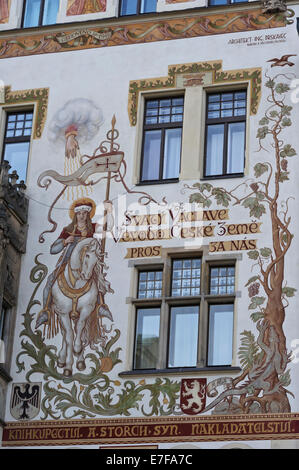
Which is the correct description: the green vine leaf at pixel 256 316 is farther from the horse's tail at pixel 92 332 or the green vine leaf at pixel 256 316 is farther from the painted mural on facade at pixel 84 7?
the painted mural on facade at pixel 84 7

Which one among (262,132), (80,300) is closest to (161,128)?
(262,132)

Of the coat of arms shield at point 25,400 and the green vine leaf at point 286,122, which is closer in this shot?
the coat of arms shield at point 25,400

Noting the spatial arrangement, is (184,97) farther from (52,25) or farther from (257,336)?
(257,336)

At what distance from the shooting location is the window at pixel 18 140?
83.7 feet

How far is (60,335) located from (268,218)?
167 inches

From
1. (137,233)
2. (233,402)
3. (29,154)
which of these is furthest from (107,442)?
(29,154)

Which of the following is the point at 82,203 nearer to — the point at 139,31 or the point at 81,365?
the point at 81,365

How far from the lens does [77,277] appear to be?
939 inches

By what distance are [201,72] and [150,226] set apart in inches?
128

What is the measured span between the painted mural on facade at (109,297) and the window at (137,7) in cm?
220

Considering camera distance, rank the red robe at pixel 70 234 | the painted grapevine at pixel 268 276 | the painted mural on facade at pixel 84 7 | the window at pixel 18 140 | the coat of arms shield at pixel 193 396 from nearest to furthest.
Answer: the painted grapevine at pixel 268 276
the coat of arms shield at pixel 193 396
the red robe at pixel 70 234
the window at pixel 18 140
the painted mural on facade at pixel 84 7

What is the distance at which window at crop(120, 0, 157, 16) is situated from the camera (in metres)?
26.1

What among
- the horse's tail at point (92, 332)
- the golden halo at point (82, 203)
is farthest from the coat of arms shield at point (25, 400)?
the golden halo at point (82, 203)

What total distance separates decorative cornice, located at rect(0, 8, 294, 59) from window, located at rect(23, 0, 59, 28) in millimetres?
375
